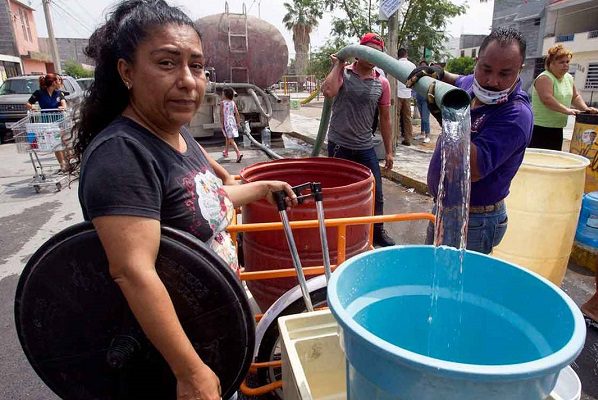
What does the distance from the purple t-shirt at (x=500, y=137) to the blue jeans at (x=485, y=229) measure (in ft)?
0.52

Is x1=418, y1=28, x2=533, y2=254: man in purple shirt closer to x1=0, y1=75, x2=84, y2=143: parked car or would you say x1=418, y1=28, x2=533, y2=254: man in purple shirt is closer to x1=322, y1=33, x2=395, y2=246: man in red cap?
x1=322, y1=33, x2=395, y2=246: man in red cap

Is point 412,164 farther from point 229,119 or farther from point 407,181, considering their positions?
point 229,119

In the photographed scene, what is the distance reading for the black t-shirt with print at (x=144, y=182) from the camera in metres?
1.03

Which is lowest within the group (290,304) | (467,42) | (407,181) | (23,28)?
(407,181)

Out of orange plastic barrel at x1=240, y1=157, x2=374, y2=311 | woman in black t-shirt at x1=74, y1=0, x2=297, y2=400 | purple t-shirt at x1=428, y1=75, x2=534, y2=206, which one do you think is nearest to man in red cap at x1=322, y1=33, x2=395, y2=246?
orange plastic barrel at x1=240, y1=157, x2=374, y2=311

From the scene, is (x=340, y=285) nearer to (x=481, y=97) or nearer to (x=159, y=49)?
(x=159, y=49)

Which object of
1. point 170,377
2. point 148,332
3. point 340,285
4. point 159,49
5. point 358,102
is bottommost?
point 170,377

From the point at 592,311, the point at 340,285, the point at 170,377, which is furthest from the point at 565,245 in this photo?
the point at 170,377

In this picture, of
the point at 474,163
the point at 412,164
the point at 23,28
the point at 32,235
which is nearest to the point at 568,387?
the point at 474,163

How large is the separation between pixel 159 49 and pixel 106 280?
0.68 m

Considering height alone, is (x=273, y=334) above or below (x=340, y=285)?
below

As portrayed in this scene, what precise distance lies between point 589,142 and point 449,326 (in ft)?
12.7

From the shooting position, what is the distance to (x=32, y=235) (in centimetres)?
479

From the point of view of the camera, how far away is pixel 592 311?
9.50 ft
